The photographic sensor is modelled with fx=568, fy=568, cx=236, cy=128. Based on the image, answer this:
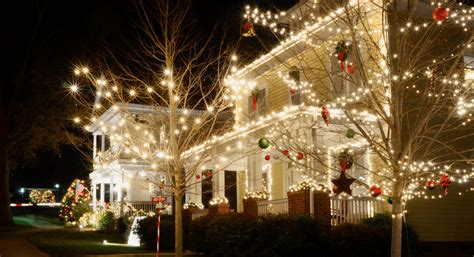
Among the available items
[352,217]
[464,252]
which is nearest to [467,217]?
[464,252]

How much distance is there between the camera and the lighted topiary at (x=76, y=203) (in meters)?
28.8

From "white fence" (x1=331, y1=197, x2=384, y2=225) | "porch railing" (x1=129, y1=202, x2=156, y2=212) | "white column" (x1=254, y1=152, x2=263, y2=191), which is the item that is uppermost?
"white column" (x1=254, y1=152, x2=263, y2=191)

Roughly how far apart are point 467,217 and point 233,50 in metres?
7.42

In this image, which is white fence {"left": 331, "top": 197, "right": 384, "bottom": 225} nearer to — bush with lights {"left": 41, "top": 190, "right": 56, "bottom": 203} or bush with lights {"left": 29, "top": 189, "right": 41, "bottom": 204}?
bush with lights {"left": 29, "top": 189, "right": 41, "bottom": 204}

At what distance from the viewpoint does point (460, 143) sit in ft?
48.2

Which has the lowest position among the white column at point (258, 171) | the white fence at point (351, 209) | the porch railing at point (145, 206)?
the porch railing at point (145, 206)

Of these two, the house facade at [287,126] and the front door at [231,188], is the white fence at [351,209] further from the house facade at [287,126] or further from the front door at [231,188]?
the front door at [231,188]

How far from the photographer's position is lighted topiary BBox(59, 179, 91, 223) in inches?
1135

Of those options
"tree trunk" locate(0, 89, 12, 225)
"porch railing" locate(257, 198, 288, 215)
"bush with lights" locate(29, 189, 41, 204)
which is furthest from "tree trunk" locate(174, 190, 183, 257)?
"bush with lights" locate(29, 189, 41, 204)

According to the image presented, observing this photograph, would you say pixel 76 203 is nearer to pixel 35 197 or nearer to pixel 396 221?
pixel 35 197

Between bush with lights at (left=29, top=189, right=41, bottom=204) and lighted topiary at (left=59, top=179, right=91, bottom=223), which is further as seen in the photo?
bush with lights at (left=29, top=189, right=41, bottom=204)

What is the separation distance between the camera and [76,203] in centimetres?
2942

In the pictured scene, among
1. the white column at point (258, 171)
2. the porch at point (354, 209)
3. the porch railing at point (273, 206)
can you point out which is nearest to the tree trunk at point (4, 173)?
the white column at point (258, 171)

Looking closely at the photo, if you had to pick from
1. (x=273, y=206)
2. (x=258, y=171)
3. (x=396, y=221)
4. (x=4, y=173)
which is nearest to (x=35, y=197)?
(x=4, y=173)
